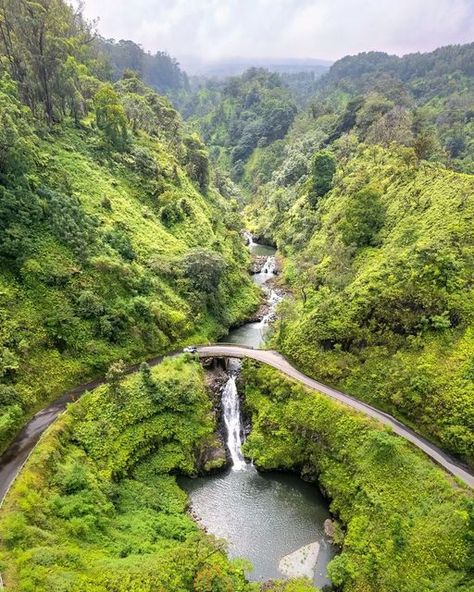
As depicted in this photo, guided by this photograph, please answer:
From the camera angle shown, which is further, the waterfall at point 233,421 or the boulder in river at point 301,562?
the waterfall at point 233,421

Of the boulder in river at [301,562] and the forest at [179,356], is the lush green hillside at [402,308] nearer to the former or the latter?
the forest at [179,356]

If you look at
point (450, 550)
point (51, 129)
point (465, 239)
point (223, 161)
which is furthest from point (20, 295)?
point (223, 161)

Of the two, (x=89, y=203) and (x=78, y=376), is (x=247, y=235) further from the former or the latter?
(x=78, y=376)

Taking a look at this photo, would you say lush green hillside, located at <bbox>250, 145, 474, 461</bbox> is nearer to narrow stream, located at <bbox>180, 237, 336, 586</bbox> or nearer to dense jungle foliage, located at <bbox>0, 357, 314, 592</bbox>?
narrow stream, located at <bbox>180, 237, 336, 586</bbox>

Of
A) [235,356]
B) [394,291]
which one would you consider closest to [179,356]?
[235,356]

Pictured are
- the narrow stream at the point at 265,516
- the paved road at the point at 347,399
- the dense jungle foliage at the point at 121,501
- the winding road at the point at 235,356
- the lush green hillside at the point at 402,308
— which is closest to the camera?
the dense jungle foliage at the point at 121,501

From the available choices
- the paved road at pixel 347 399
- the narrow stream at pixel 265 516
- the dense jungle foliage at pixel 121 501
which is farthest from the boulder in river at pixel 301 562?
the paved road at pixel 347 399

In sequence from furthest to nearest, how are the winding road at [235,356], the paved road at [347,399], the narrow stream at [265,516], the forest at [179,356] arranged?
the paved road at [347,399]
the winding road at [235,356]
the narrow stream at [265,516]
the forest at [179,356]

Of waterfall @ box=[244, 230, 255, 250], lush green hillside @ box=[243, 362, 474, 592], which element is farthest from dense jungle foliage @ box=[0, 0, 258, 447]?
waterfall @ box=[244, 230, 255, 250]
